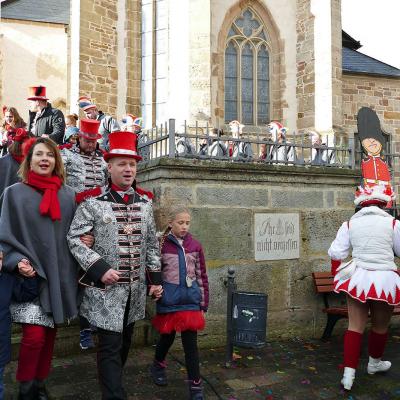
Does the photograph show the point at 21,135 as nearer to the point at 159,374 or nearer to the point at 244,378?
the point at 159,374

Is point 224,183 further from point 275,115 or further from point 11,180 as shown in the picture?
point 275,115

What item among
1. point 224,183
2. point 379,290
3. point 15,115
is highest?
point 15,115

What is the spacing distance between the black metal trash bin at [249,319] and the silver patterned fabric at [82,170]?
1.72 metres

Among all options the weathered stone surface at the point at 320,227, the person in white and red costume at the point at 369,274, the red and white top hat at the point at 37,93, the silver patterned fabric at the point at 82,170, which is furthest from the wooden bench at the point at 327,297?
the red and white top hat at the point at 37,93

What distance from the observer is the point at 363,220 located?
4.49 metres

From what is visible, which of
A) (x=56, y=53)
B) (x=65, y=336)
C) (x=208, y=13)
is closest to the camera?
(x=65, y=336)

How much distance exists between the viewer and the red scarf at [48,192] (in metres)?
3.42

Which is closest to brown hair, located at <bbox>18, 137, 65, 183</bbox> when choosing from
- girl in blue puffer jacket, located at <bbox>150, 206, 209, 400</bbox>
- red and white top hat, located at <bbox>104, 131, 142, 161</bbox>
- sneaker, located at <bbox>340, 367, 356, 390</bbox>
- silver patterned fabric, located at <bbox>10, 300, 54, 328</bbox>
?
red and white top hat, located at <bbox>104, 131, 142, 161</bbox>

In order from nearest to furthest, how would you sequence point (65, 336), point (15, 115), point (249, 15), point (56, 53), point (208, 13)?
1. point (65, 336)
2. point (15, 115)
3. point (208, 13)
4. point (249, 15)
5. point (56, 53)

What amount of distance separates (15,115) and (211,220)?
2946 millimetres

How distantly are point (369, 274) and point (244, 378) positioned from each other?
4.74 feet

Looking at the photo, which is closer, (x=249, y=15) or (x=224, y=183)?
(x=224, y=183)

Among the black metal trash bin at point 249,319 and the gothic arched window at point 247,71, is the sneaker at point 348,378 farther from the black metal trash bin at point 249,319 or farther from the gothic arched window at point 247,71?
the gothic arched window at point 247,71

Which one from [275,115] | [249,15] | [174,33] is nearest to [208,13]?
[174,33]
